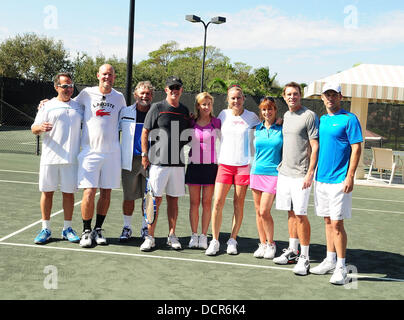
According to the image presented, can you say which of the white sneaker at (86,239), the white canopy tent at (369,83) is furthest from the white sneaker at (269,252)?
the white canopy tent at (369,83)

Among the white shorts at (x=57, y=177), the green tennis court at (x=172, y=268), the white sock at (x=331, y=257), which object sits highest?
the white shorts at (x=57, y=177)

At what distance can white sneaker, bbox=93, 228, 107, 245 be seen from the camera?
17.5 ft

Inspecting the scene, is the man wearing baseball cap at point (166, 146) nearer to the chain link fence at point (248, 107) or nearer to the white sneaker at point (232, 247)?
the white sneaker at point (232, 247)

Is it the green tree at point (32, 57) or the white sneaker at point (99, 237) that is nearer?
the white sneaker at point (99, 237)

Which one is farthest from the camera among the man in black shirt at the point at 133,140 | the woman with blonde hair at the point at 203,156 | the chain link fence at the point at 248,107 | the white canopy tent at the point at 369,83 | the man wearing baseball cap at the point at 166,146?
the chain link fence at the point at 248,107

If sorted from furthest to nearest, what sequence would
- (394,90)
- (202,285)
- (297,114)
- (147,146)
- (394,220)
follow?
Answer: 1. (394,90)
2. (394,220)
3. (147,146)
4. (297,114)
5. (202,285)

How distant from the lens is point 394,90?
1192cm

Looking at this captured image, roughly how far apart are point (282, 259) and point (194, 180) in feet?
4.28

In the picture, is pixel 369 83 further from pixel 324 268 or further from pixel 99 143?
pixel 99 143

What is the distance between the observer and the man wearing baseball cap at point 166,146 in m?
5.02

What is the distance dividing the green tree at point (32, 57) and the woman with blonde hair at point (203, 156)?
41419 mm
